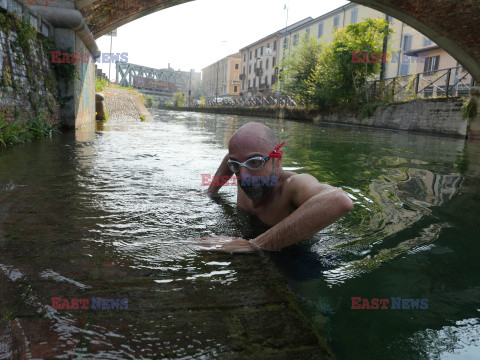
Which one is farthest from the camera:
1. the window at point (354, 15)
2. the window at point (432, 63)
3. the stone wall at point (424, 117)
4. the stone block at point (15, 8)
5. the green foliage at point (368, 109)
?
the window at point (354, 15)

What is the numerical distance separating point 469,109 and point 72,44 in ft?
42.8

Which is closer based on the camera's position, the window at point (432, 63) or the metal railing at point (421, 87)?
the metal railing at point (421, 87)

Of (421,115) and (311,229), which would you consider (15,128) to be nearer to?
(311,229)

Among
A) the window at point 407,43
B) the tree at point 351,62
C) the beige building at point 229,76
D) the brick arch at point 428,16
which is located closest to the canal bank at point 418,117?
the tree at point 351,62

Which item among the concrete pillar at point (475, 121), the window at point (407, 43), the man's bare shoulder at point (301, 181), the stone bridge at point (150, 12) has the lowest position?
the man's bare shoulder at point (301, 181)

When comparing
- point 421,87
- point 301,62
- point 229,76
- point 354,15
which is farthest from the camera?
point 229,76

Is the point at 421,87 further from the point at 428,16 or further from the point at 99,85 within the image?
the point at 99,85

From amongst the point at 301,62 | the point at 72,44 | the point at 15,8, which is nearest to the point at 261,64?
the point at 301,62

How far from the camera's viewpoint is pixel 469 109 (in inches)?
533

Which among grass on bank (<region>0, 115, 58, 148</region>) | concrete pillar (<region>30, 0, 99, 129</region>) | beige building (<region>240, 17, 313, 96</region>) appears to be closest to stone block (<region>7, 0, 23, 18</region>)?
concrete pillar (<region>30, 0, 99, 129</region>)

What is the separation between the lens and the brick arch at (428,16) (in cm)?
1088

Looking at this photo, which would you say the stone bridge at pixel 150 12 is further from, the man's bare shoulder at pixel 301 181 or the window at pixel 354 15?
the window at pixel 354 15

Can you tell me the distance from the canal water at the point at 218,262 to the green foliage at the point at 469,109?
35.2ft

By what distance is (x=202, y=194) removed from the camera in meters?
3.81
